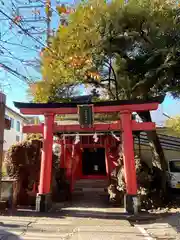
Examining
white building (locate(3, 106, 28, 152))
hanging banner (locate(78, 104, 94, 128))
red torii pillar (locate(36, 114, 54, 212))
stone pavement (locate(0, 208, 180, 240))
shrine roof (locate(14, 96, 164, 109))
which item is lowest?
stone pavement (locate(0, 208, 180, 240))

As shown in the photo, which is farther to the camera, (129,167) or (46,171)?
(46,171)

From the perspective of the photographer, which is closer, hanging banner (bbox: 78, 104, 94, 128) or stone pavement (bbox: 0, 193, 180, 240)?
stone pavement (bbox: 0, 193, 180, 240)

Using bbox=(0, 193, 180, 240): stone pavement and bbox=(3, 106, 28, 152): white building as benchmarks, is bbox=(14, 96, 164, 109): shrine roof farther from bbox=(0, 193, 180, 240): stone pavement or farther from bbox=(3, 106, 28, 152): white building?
bbox=(3, 106, 28, 152): white building

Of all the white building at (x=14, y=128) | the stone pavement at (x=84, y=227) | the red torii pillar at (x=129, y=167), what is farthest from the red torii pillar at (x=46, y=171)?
the white building at (x=14, y=128)

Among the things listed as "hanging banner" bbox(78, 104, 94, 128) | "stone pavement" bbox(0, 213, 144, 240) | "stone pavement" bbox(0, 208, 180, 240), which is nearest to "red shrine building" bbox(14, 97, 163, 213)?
"hanging banner" bbox(78, 104, 94, 128)

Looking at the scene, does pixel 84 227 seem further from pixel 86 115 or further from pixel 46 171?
pixel 86 115

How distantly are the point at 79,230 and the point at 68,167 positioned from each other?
7.11 metres

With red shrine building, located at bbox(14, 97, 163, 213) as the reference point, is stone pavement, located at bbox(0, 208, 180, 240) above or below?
below

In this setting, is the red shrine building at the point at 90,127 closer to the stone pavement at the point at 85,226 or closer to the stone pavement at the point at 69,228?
the stone pavement at the point at 85,226

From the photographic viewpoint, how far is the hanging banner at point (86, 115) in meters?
10.9

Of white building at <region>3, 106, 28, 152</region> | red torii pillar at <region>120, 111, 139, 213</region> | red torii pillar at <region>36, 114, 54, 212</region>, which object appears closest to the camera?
red torii pillar at <region>120, 111, 139, 213</region>

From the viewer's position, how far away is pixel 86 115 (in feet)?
35.7

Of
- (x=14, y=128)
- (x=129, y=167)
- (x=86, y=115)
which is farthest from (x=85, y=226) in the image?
(x=14, y=128)

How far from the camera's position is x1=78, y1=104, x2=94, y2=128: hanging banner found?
35.7ft
